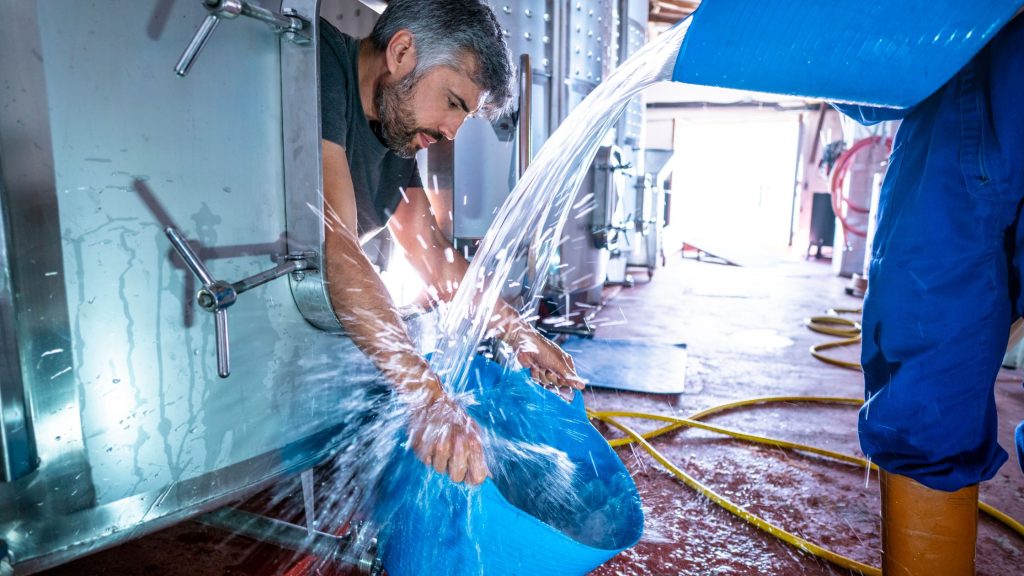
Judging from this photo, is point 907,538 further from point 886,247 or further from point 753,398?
point 753,398

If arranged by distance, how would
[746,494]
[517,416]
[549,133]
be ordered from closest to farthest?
[517,416]
[746,494]
[549,133]

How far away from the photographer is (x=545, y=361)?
4.39 ft

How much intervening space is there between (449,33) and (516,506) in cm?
94

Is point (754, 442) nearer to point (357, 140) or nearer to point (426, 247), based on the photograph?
point (426, 247)

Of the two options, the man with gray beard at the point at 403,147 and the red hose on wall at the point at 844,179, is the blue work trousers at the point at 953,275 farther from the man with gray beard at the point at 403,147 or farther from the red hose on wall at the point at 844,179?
the red hose on wall at the point at 844,179

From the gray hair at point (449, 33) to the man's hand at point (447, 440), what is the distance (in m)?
0.72

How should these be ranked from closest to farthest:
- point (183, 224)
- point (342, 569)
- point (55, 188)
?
1. point (55, 188)
2. point (183, 224)
3. point (342, 569)

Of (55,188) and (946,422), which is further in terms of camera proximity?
(946,422)

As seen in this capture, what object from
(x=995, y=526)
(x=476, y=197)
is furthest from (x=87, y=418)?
(x=995, y=526)

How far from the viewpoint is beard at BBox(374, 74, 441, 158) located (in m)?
1.29

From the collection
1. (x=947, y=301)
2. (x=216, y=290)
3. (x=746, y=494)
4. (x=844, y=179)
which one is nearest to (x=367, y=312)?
(x=216, y=290)

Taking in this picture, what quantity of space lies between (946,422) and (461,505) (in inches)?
32.6

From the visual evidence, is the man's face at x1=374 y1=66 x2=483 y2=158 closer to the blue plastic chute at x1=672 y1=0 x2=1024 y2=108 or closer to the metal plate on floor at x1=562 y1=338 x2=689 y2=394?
the blue plastic chute at x1=672 y1=0 x2=1024 y2=108

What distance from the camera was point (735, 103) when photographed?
8820 mm
